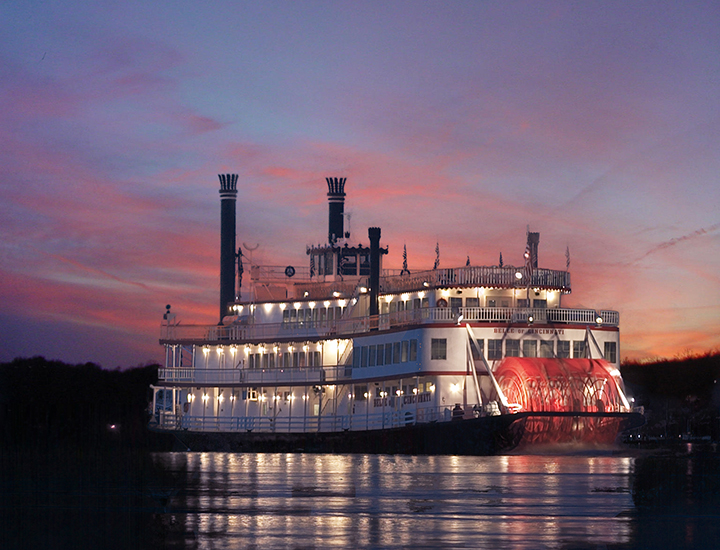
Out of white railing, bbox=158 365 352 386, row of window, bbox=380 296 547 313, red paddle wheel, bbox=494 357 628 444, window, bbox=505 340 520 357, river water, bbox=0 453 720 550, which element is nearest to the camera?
river water, bbox=0 453 720 550

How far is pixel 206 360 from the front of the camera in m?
59.2

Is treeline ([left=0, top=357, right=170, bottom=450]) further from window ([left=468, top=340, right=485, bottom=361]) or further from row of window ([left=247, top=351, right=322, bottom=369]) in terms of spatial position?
window ([left=468, top=340, right=485, bottom=361])

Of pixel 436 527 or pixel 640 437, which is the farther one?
pixel 640 437

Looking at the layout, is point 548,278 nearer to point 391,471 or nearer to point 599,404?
point 599,404

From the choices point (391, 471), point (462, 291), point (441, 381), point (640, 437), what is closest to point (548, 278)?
point (462, 291)

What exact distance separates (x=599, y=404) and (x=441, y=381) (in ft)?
20.9

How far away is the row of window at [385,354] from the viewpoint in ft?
156

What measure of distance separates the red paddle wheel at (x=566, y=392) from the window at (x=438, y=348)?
2.28m

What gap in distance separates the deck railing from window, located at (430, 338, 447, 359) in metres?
0.78

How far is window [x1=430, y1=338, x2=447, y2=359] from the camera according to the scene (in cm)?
4653

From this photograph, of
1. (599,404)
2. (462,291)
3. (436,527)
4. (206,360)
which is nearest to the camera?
(436,527)

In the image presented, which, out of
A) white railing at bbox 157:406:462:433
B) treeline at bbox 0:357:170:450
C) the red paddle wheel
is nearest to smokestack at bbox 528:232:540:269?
the red paddle wheel

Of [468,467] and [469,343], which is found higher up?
[469,343]

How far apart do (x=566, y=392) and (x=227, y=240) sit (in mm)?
37692
